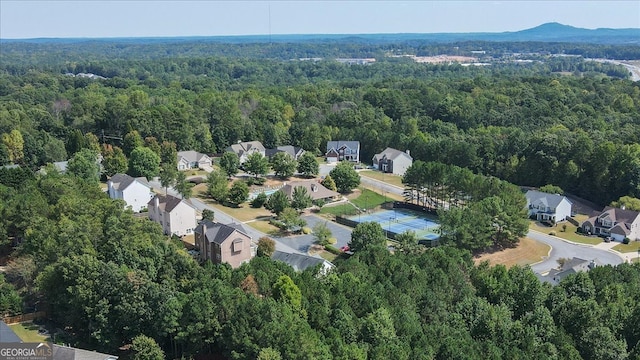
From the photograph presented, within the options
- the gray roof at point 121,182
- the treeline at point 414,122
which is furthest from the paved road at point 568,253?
the gray roof at point 121,182

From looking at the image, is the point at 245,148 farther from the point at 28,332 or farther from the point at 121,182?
the point at 28,332

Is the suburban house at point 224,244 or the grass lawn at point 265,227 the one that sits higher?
the suburban house at point 224,244

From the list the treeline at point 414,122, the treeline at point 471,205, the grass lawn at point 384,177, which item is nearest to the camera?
the treeline at point 471,205

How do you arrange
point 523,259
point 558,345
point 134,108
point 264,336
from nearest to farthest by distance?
point 264,336
point 558,345
point 523,259
point 134,108

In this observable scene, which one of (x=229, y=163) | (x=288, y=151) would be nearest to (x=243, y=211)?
(x=229, y=163)

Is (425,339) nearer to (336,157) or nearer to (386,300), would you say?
(386,300)

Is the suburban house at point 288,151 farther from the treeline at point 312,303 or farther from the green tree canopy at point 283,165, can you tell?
the treeline at point 312,303

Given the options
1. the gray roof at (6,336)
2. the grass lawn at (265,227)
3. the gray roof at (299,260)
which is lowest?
the grass lawn at (265,227)

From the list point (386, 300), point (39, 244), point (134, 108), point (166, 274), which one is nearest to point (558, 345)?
point (386, 300)
